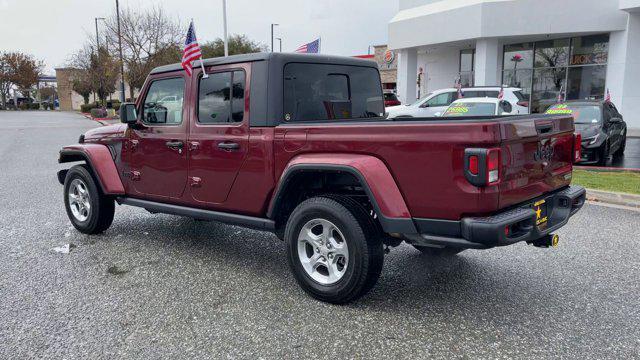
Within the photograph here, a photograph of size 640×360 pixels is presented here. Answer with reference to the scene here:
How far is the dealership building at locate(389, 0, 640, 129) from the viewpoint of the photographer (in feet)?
67.6

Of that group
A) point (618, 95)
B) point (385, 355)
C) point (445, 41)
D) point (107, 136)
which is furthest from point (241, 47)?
point (385, 355)

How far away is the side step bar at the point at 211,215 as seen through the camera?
436 cm

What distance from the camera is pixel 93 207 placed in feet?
19.0

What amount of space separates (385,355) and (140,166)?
3333mm

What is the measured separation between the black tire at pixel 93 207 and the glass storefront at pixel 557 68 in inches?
815

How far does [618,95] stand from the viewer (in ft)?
67.6

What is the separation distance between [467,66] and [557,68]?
15.7 feet

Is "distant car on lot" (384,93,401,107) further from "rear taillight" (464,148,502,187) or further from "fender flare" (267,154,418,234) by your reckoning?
"rear taillight" (464,148,502,187)

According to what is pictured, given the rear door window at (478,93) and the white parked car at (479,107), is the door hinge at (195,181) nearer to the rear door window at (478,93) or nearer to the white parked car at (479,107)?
the white parked car at (479,107)

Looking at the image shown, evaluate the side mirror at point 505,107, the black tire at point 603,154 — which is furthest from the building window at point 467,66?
the black tire at point 603,154

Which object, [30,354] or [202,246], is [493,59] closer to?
[202,246]

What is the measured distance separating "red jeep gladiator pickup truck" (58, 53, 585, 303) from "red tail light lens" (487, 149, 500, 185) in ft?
0.04

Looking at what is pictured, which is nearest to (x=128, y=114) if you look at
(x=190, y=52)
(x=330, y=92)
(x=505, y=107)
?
(x=190, y=52)

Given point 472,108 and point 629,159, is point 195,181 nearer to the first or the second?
point 472,108
